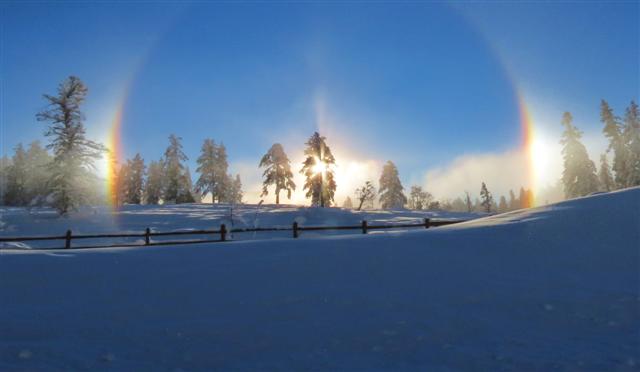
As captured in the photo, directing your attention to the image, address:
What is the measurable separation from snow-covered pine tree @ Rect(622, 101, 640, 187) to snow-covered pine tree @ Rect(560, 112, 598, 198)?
311 cm

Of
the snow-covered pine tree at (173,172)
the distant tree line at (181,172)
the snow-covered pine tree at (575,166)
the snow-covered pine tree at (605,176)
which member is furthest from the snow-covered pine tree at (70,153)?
the snow-covered pine tree at (605,176)

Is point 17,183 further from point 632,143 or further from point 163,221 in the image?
point 632,143

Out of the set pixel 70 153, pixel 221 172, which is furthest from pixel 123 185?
pixel 70 153

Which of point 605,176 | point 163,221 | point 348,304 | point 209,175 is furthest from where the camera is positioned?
point 605,176

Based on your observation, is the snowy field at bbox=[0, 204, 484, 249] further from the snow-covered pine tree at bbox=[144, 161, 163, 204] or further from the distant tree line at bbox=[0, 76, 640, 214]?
the snow-covered pine tree at bbox=[144, 161, 163, 204]

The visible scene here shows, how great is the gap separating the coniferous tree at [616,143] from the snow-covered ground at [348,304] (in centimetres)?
4410

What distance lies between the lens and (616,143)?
42938mm

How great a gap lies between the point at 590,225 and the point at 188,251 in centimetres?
714

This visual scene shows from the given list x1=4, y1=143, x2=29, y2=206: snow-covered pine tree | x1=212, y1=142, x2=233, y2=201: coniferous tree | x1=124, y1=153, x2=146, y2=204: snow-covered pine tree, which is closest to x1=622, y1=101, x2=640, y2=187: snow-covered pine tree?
x1=212, y1=142, x2=233, y2=201: coniferous tree

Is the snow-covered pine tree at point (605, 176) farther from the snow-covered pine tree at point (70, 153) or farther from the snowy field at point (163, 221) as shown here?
the snow-covered pine tree at point (70, 153)

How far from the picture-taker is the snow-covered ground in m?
3.72

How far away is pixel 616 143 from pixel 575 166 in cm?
485

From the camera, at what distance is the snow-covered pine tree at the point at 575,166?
140 feet

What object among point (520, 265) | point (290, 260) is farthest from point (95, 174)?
point (520, 265)
